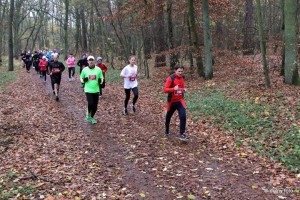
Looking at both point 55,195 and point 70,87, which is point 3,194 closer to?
point 55,195

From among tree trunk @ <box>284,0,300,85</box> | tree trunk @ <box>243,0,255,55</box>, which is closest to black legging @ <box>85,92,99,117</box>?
tree trunk @ <box>284,0,300,85</box>

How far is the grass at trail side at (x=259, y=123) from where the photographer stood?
766cm

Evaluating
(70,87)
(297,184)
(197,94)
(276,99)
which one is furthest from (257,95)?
(70,87)

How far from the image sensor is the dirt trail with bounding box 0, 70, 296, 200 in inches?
240

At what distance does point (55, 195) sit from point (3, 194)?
0.86 m

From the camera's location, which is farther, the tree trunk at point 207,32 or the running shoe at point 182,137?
the tree trunk at point 207,32

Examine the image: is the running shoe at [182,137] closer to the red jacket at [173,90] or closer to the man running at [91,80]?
the red jacket at [173,90]

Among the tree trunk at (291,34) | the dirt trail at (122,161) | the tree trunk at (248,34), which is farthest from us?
the tree trunk at (248,34)

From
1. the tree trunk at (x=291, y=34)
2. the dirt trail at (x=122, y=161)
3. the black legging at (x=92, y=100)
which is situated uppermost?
the tree trunk at (x=291, y=34)

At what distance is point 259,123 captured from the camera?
9633mm

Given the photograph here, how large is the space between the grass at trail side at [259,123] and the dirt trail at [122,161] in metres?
0.67

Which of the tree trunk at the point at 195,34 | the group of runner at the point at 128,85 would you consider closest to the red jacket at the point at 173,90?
the group of runner at the point at 128,85

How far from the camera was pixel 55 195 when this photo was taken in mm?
5918

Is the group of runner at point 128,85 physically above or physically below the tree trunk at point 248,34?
below
